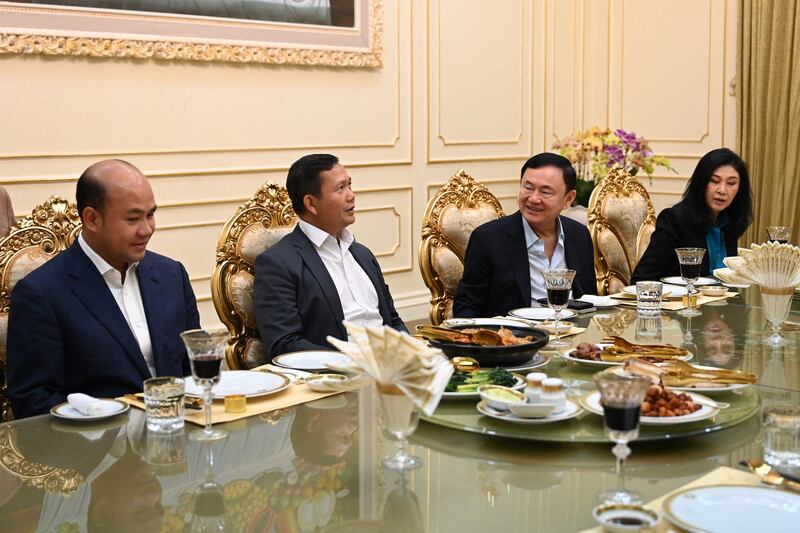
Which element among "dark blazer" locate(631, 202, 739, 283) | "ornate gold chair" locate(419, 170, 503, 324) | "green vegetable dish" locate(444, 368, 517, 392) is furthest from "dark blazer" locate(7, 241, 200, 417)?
"dark blazer" locate(631, 202, 739, 283)

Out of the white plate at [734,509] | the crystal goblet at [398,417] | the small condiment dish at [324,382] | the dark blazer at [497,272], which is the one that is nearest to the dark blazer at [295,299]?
the dark blazer at [497,272]

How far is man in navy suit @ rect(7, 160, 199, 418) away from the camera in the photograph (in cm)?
234

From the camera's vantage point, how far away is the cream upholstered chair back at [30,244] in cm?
254

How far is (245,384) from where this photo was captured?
7.02 ft

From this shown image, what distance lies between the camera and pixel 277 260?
3.02 metres

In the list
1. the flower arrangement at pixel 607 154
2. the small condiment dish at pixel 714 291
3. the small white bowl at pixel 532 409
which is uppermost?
the flower arrangement at pixel 607 154

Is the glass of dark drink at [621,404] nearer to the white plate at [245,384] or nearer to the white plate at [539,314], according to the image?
the white plate at [245,384]

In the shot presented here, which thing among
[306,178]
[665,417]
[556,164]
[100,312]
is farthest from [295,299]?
[665,417]

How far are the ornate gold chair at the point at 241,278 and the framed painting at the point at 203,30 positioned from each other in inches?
83.0

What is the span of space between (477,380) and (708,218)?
249cm

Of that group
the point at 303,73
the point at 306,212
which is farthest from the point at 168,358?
the point at 303,73

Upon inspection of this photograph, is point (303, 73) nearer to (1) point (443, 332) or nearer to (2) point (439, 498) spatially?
(1) point (443, 332)

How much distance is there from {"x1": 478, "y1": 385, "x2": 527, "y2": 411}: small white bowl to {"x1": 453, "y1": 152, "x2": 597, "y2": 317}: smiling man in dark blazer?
5.30ft

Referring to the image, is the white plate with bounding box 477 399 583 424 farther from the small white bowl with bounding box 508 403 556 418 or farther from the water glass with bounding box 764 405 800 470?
the water glass with bounding box 764 405 800 470
